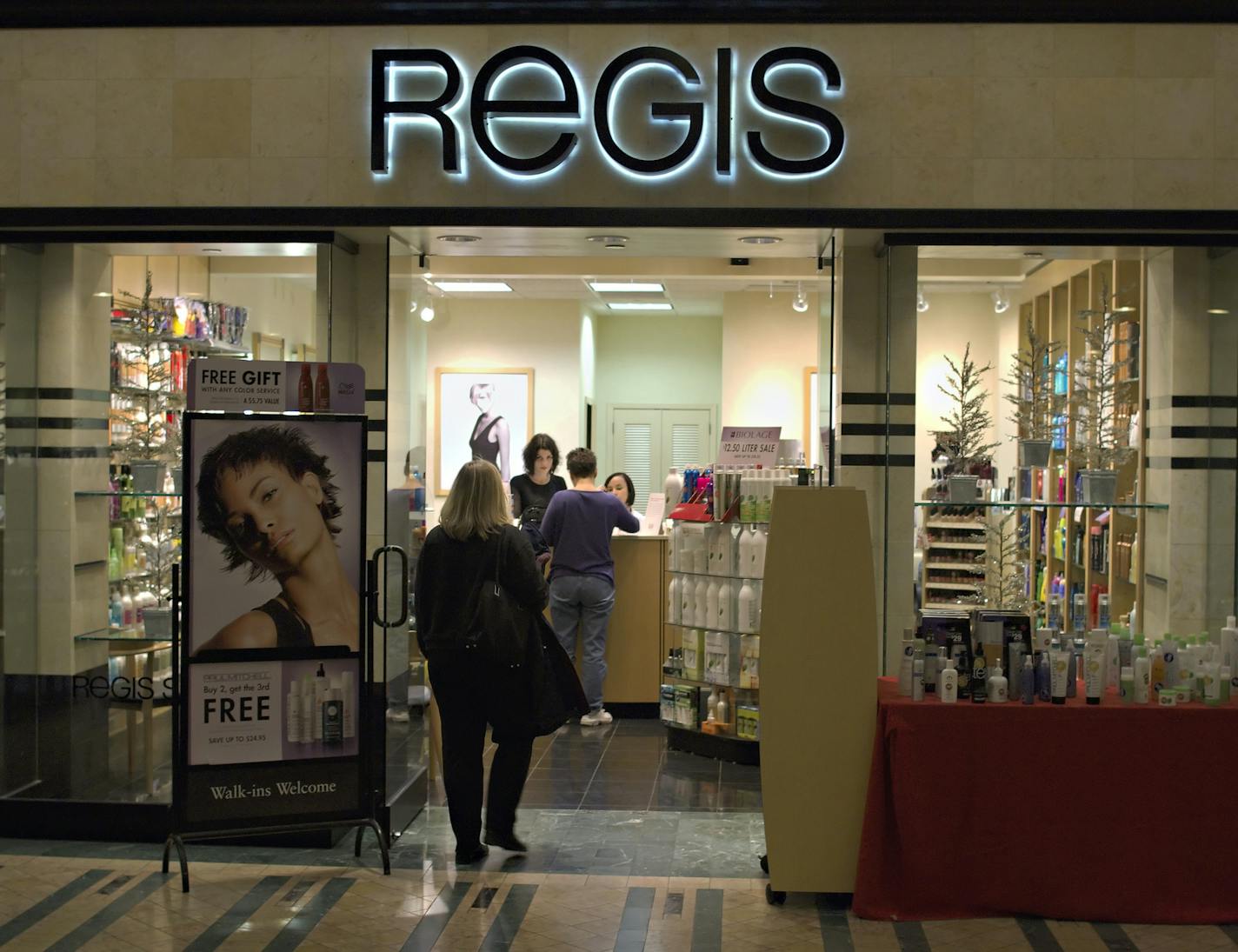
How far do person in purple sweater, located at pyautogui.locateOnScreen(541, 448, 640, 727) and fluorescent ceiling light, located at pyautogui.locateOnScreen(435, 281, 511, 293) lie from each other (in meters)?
4.02

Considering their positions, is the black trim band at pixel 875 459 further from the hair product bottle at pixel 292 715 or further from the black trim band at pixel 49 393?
the black trim band at pixel 49 393

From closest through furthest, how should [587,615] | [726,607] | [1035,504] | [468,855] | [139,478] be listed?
1. [468,855]
2. [1035,504]
3. [139,478]
4. [726,607]
5. [587,615]

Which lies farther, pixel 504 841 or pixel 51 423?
pixel 51 423

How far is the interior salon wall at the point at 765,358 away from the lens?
12.2 m

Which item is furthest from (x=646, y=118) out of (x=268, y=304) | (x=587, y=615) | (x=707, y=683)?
(x=268, y=304)

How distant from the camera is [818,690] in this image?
14.8 ft

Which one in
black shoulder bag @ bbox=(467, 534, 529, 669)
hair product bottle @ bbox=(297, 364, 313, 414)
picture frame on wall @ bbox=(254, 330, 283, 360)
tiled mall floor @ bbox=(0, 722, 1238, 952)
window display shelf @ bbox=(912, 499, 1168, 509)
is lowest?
tiled mall floor @ bbox=(0, 722, 1238, 952)

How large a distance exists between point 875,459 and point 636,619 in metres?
2.77

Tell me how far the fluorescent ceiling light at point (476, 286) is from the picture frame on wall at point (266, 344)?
2.44 metres

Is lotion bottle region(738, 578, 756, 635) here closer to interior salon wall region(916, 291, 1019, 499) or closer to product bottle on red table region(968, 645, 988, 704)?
interior salon wall region(916, 291, 1019, 499)

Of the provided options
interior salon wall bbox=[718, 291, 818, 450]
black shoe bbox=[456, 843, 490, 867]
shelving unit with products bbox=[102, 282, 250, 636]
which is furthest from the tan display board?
interior salon wall bbox=[718, 291, 818, 450]

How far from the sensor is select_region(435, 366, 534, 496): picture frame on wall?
12531 mm

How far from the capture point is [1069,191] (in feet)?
16.4

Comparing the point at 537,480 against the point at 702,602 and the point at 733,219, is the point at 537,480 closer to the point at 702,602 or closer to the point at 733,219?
the point at 702,602
